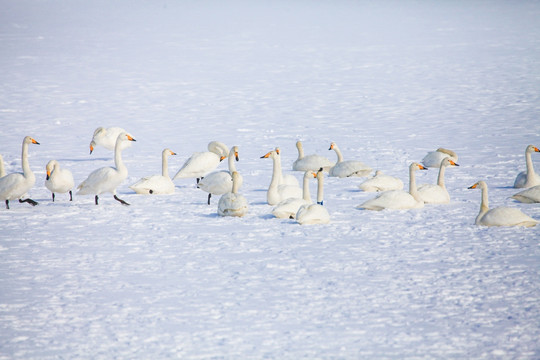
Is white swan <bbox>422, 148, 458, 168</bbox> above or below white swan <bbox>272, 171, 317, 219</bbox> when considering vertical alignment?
above

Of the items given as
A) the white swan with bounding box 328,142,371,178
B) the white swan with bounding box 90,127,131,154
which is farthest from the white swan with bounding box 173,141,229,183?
the white swan with bounding box 90,127,131,154

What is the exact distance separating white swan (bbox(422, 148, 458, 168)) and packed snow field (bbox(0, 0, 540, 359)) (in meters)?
0.21

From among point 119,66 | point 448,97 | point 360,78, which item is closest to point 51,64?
point 119,66

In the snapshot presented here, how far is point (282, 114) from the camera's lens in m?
15.2

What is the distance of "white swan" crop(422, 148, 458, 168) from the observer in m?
10.3

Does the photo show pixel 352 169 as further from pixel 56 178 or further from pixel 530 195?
pixel 56 178

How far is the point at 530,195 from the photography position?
8.20 metres

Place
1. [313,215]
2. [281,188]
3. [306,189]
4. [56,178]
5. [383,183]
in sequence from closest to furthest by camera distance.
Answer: [313,215] < [306,189] < [56,178] < [281,188] < [383,183]

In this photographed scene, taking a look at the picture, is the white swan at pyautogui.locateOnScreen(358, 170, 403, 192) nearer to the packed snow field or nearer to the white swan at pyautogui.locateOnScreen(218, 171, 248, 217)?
the packed snow field

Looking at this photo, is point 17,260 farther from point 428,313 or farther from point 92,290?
point 428,313

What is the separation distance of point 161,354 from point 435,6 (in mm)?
42626

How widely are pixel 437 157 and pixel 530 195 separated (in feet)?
7.19

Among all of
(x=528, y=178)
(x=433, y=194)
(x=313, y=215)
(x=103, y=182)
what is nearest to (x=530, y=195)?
(x=528, y=178)

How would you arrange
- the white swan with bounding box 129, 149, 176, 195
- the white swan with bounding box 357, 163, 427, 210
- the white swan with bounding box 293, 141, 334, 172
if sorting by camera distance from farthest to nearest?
the white swan with bounding box 293, 141, 334, 172 → the white swan with bounding box 129, 149, 176, 195 → the white swan with bounding box 357, 163, 427, 210
